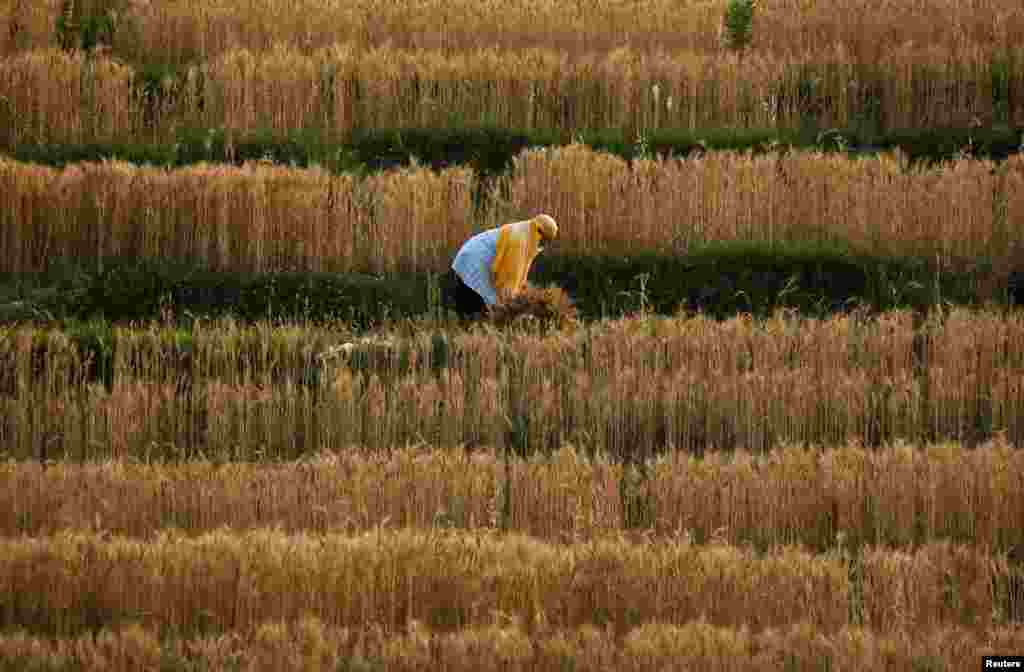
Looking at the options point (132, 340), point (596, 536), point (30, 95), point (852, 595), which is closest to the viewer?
point (852, 595)

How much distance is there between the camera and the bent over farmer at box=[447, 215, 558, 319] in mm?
12914

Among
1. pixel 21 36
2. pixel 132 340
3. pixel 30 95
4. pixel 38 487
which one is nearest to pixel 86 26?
pixel 21 36

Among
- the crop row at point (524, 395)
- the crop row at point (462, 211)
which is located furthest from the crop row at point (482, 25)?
the crop row at point (524, 395)

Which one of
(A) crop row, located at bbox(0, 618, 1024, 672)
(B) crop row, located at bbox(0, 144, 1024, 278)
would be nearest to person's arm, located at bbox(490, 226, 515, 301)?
(B) crop row, located at bbox(0, 144, 1024, 278)

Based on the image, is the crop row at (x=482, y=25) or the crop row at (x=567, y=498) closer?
the crop row at (x=567, y=498)

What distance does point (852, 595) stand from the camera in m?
8.98

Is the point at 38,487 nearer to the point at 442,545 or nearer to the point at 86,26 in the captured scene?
the point at 442,545

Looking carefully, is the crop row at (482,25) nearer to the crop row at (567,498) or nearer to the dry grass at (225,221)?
the dry grass at (225,221)

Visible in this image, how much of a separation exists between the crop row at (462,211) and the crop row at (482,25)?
→ 9.71 ft

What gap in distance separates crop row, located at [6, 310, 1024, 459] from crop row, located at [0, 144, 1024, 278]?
102 inches

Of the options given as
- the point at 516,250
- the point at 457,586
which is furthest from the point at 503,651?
the point at 516,250

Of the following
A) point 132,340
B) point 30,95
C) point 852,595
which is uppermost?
point 30,95

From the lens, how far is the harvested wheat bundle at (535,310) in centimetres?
1271

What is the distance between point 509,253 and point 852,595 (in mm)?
4787
